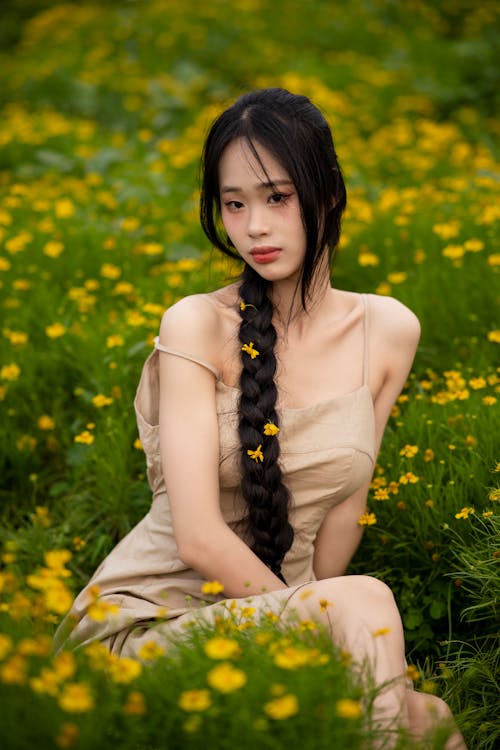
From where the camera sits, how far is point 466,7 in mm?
8703

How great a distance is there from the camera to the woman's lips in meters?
2.11

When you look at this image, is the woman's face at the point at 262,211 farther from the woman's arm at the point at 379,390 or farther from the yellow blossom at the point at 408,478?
the yellow blossom at the point at 408,478

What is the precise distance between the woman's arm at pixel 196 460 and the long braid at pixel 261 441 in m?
0.08

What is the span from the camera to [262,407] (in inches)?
82.7

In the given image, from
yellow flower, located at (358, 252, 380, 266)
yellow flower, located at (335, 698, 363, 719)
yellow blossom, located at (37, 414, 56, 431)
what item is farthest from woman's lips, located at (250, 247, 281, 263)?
yellow flower, located at (358, 252, 380, 266)

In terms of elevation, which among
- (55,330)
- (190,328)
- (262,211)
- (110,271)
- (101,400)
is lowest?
(101,400)

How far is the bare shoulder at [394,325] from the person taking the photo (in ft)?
7.69

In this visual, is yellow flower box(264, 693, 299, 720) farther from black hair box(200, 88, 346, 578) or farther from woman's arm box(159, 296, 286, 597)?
black hair box(200, 88, 346, 578)

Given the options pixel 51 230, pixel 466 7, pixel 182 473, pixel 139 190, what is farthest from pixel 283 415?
pixel 466 7

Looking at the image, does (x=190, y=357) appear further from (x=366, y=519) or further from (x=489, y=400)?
(x=489, y=400)

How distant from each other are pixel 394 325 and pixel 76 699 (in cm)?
138

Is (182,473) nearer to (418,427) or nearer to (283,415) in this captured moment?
(283,415)

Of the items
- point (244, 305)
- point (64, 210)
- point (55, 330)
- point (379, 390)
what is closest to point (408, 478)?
point (379, 390)

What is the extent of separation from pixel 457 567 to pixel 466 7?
25.8 ft
